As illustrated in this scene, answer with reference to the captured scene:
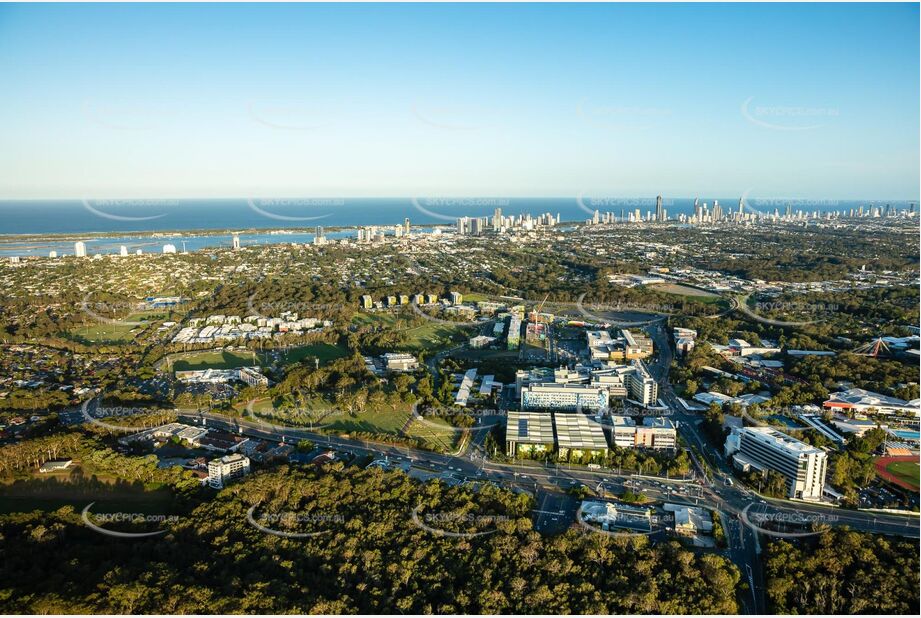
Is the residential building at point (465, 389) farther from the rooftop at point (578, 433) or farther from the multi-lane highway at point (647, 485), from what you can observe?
the rooftop at point (578, 433)

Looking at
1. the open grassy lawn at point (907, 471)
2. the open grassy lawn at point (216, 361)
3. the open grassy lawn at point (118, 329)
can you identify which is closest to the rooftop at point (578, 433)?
the open grassy lawn at point (907, 471)

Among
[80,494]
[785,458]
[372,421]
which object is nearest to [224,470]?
[80,494]

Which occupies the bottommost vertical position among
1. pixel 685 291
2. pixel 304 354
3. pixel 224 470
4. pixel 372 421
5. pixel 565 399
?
pixel 372 421

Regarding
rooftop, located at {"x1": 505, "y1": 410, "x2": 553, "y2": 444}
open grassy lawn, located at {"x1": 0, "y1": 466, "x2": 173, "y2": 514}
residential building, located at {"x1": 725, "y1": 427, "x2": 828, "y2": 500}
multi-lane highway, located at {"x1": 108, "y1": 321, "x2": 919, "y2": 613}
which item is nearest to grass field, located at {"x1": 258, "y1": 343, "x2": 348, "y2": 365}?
multi-lane highway, located at {"x1": 108, "y1": 321, "x2": 919, "y2": 613}

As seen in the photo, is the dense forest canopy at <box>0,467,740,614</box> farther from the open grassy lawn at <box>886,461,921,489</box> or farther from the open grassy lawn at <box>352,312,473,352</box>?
the open grassy lawn at <box>352,312,473,352</box>

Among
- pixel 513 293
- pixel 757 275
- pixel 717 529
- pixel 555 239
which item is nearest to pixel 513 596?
pixel 717 529

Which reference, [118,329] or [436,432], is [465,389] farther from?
[118,329]
